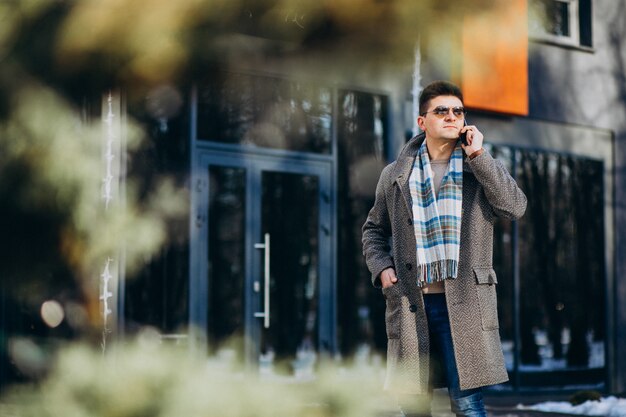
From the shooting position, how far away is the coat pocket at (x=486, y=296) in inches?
127

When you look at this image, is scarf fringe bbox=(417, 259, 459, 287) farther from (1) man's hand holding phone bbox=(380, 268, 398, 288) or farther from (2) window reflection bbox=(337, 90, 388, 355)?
(2) window reflection bbox=(337, 90, 388, 355)

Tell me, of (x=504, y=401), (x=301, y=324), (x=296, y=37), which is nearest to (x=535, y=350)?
(x=504, y=401)

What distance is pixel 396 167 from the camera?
3439 mm

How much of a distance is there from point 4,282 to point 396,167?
83.3 inches

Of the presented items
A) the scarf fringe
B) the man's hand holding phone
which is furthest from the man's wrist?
the man's hand holding phone

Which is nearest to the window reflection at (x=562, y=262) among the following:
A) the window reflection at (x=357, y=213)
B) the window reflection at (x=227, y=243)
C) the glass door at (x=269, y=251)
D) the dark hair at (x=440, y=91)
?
the window reflection at (x=357, y=213)

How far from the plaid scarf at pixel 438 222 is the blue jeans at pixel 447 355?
0.11 meters

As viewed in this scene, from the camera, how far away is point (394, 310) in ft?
11.0

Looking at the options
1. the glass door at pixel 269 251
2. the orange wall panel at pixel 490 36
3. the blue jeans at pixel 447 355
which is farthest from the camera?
the glass door at pixel 269 251

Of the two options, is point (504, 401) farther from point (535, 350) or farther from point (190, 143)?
point (190, 143)

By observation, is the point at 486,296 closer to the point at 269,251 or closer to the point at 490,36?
the point at 490,36

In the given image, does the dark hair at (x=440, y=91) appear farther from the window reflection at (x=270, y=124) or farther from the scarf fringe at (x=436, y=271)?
the window reflection at (x=270, y=124)

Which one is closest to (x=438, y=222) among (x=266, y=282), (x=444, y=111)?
(x=444, y=111)

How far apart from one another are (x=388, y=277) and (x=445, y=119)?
0.53 m
